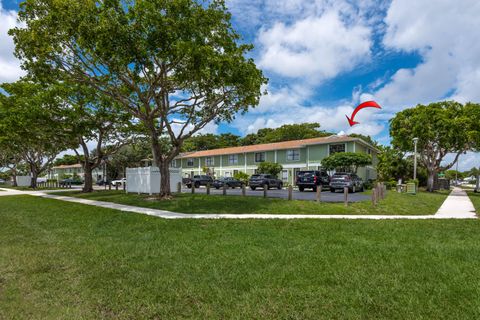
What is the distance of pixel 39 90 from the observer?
843 inches

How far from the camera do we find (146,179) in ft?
62.2

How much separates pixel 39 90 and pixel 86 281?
21.7 metres

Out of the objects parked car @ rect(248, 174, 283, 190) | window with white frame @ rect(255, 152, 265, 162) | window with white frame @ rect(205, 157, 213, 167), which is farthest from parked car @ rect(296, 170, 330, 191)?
window with white frame @ rect(205, 157, 213, 167)

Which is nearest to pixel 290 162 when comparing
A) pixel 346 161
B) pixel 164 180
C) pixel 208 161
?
pixel 346 161

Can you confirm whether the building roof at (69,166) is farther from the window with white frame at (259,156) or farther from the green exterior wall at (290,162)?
the window with white frame at (259,156)

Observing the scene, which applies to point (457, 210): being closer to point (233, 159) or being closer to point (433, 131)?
point (433, 131)

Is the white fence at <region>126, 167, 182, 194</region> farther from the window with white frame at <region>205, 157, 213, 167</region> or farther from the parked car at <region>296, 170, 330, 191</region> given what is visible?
the window with white frame at <region>205, 157, 213, 167</region>

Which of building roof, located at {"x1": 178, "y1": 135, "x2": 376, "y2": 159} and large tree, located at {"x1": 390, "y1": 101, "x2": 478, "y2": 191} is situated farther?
building roof, located at {"x1": 178, "y1": 135, "x2": 376, "y2": 159}

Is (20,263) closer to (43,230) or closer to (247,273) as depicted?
(43,230)

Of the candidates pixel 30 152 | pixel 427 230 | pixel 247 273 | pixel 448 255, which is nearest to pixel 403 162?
pixel 427 230

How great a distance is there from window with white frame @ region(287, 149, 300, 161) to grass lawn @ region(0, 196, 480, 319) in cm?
3001

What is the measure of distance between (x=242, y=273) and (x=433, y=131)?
30030 millimetres

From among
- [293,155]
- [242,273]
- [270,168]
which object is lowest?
[242,273]

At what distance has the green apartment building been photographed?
115ft
